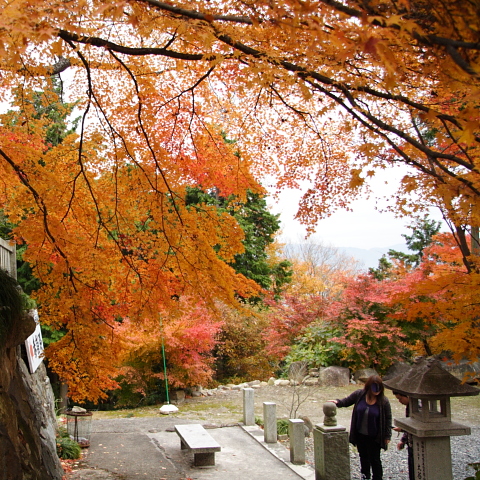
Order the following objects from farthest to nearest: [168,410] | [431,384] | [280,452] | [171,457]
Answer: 1. [168,410]
2. [280,452]
3. [171,457]
4. [431,384]

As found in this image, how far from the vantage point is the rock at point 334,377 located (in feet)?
44.7

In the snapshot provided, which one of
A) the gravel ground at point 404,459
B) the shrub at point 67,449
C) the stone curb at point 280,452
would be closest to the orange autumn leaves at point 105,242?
the shrub at point 67,449

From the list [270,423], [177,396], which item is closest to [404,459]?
[270,423]

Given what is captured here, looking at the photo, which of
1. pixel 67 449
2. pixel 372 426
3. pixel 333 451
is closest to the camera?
pixel 372 426

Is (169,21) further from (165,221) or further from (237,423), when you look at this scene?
(237,423)

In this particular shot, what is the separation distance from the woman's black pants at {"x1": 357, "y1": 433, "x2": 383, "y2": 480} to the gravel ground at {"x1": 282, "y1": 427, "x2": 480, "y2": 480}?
1.62 m

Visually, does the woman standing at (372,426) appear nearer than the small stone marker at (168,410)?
Yes

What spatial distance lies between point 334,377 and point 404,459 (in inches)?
235

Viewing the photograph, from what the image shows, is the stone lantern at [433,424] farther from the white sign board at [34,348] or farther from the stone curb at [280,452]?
the white sign board at [34,348]

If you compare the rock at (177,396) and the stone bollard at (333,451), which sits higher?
the stone bollard at (333,451)

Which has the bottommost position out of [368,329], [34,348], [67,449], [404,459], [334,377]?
[404,459]

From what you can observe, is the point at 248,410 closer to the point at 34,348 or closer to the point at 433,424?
the point at 34,348

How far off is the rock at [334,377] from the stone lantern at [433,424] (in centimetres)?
876

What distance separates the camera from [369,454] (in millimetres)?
5430
